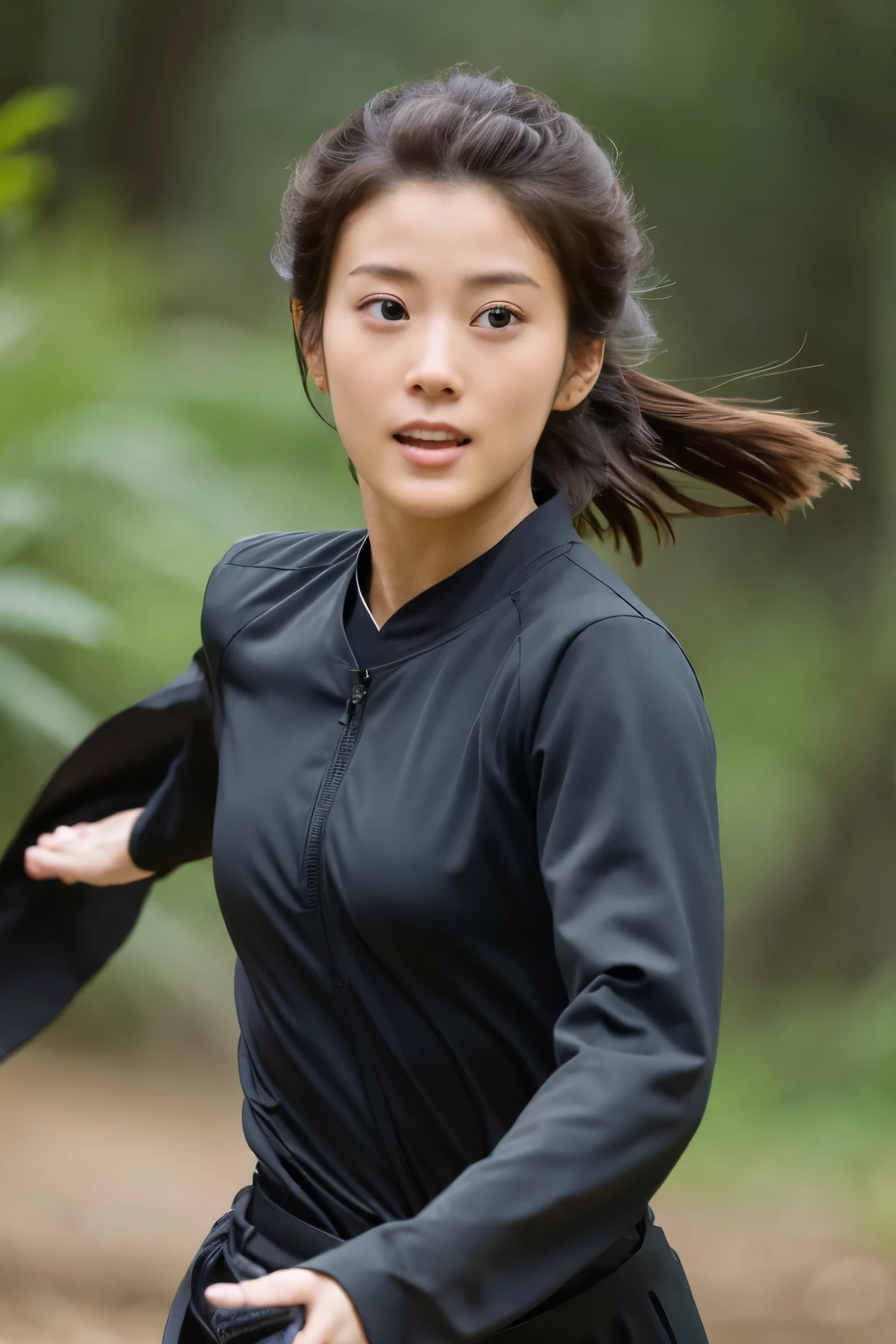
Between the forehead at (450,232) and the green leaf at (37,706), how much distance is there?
8.44ft

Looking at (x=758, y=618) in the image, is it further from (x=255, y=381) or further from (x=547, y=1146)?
(x=547, y=1146)

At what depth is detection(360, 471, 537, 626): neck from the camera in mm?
1361

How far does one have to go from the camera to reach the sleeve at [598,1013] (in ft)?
3.24

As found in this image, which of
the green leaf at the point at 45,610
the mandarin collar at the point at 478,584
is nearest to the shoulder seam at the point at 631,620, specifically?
the mandarin collar at the point at 478,584

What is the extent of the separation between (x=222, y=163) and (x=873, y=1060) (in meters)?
4.40

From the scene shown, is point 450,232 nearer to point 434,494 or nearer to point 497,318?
point 497,318

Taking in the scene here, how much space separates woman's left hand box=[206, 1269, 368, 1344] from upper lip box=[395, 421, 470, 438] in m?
0.64

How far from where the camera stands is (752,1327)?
12.9ft

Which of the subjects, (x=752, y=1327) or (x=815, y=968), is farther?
(x=815, y=968)

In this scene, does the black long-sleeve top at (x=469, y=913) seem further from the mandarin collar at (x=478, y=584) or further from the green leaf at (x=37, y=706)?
the green leaf at (x=37, y=706)

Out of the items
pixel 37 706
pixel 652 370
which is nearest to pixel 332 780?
pixel 37 706

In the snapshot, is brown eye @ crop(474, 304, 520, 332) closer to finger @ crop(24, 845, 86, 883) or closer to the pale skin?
the pale skin

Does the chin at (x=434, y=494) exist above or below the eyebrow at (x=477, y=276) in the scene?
below

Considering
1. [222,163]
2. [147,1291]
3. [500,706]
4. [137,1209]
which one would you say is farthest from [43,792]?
[222,163]
